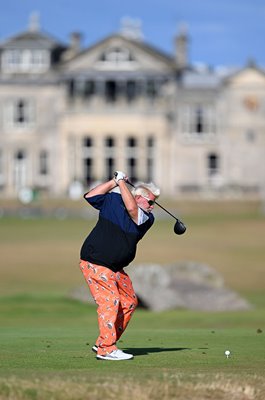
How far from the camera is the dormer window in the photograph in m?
91.9

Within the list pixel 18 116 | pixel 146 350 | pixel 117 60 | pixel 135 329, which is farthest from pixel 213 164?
pixel 146 350

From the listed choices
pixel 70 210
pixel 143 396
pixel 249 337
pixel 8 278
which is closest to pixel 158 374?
pixel 143 396

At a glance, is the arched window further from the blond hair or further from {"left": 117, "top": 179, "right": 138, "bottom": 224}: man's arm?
{"left": 117, "top": 179, "right": 138, "bottom": 224}: man's arm

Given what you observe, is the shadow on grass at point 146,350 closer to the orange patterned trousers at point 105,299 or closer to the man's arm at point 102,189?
the orange patterned trousers at point 105,299

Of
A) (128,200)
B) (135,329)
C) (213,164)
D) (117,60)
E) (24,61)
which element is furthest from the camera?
(24,61)

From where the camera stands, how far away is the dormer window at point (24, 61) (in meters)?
91.9

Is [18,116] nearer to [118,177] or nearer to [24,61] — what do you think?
[24,61]

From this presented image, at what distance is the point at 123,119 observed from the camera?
9088 cm

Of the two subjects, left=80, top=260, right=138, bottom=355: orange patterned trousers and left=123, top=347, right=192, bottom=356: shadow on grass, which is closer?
left=80, top=260, right=138, bottom=355: orange patterned trousers

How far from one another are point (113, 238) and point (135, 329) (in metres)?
7.79

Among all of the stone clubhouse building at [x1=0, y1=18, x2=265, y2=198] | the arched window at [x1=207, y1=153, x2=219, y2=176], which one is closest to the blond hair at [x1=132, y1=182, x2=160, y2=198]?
the stone clubhouse building at [x1=0, y1=18, x2=265, y2=198]

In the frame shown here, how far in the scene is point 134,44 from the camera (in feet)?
→ 291

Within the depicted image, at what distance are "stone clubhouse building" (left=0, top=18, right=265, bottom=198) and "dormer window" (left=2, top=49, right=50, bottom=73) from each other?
0.07m

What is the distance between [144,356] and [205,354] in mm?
698
